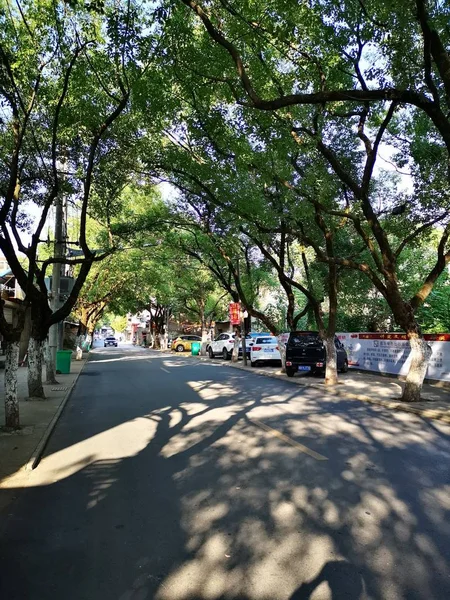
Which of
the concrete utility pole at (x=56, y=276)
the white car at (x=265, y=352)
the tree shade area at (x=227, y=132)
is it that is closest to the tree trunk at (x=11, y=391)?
the tree shade area at (x=227, y=132)

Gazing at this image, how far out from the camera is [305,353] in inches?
722

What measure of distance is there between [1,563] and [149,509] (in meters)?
1.42

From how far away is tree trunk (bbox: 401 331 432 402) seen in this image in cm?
1132

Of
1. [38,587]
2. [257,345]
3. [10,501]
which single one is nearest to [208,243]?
[257,345]

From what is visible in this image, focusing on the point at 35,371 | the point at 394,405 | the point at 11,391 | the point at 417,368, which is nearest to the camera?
the point at 11,391

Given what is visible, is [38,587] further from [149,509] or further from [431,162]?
[431,162]

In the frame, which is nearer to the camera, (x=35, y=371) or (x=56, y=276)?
(x=35, y=371)

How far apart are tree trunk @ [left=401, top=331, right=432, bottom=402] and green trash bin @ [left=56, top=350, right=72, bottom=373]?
13.7m

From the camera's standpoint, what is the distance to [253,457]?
6367 millimetres

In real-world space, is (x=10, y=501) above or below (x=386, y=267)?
below

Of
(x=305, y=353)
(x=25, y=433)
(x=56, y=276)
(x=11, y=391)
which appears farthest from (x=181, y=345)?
(x=25, y=433)

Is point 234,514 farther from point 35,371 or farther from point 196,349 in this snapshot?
point 196,349

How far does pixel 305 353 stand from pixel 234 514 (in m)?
14.2

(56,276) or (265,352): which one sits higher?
(56,276)
